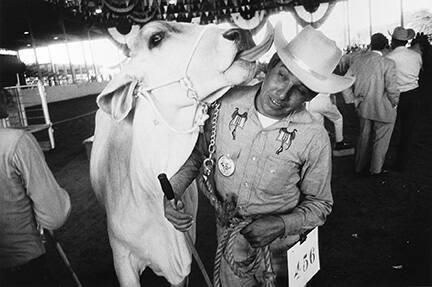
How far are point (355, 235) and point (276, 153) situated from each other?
2069 mm

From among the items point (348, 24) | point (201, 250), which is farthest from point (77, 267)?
point (348, 24)

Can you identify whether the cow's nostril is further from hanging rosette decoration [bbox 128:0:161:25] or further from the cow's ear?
hanging rosette decoration [bbox 128:0:161:25]

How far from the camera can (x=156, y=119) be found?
1619 millimetres

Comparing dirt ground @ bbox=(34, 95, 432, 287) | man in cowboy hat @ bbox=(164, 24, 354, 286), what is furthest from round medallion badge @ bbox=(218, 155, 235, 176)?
dirt ground @ bbox=(34, 95, 432, 287)

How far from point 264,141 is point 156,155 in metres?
0.51

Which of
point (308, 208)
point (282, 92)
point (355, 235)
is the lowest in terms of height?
point (355, 235)

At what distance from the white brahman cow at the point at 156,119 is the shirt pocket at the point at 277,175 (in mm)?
367

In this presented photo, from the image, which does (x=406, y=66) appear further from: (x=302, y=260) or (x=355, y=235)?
(x=302, y=260)

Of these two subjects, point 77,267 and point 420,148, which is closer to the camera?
point 77,267

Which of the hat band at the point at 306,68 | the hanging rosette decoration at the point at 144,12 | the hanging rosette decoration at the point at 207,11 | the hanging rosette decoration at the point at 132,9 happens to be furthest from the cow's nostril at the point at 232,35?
the hanging rosette decoration at the point at 207,11

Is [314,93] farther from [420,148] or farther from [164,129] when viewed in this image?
[420,148]

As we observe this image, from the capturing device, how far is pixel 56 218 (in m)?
1.61

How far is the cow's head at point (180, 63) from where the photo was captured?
1506 mm

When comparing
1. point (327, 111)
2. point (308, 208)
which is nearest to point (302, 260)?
point (308, 208)
